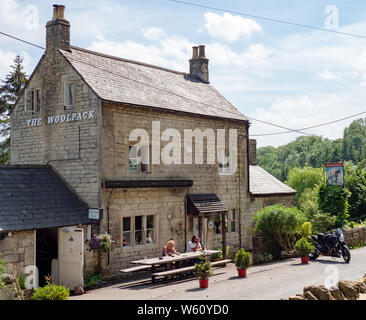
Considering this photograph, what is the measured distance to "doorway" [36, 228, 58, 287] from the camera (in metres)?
16.8

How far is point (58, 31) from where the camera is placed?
18203mm

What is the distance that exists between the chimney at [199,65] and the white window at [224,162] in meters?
5.27

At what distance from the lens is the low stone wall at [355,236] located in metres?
22.4

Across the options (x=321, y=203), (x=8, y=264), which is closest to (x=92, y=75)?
(x=8, y=264)

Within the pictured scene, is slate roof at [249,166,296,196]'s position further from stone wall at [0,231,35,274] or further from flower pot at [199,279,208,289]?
stone wall at [0,231,35,274]

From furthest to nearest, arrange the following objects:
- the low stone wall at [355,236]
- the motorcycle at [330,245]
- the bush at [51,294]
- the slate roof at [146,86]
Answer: the low stone wall at [355,236] → the motorcycle at [330,245] → the slate roof at [146,86] → the bush at [51,294]

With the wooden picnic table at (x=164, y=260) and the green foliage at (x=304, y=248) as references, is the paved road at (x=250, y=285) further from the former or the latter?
the wooden picnic table at (x=164, y=260)

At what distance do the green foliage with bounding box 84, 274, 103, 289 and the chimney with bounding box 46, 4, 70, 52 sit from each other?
9.12m

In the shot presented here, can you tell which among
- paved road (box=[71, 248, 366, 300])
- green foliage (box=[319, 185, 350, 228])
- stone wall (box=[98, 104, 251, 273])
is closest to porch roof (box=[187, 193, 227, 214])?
stone wall (box=[98, 104, 251, 273])

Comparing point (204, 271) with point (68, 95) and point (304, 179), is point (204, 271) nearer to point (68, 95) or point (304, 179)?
point (68, 95)

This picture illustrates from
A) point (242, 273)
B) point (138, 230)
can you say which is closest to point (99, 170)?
point (138, 230)

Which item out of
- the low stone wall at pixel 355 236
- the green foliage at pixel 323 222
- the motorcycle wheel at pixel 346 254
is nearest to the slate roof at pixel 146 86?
the green foliage at pixel 323 222
